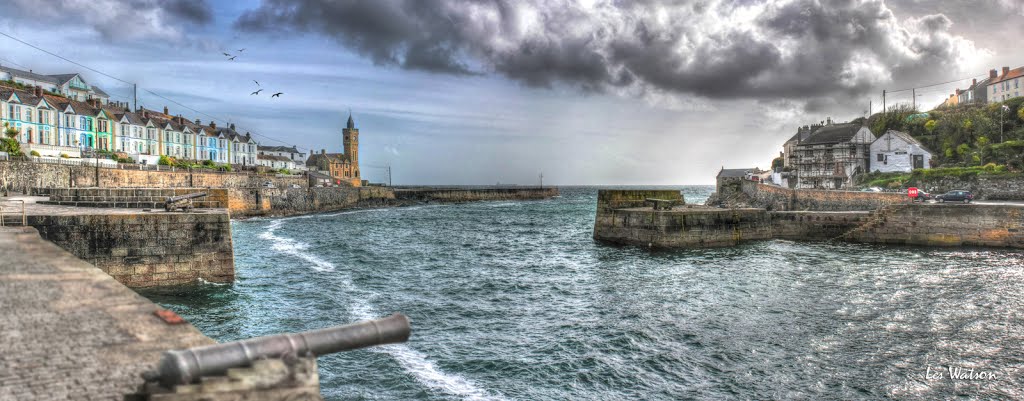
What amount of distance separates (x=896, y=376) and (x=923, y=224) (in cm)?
2624

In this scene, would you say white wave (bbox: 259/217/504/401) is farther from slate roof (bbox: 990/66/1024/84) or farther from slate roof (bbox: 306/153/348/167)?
slate roof (bbox: 306/153/348/167)

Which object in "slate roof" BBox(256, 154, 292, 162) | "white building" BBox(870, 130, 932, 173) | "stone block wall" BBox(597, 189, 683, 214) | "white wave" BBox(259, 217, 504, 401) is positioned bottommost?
"white wave" BBox(259, 217, 504, 401)

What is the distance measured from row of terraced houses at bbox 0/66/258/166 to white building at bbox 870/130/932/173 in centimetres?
8891

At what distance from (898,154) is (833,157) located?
685cm

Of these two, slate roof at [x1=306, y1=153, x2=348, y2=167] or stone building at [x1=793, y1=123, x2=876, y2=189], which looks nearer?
stone building at [x1=793, y1=123, x2=876, y2=189]

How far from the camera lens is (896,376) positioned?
11.0m

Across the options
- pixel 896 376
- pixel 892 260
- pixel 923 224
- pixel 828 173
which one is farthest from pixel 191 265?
pixel 828 173

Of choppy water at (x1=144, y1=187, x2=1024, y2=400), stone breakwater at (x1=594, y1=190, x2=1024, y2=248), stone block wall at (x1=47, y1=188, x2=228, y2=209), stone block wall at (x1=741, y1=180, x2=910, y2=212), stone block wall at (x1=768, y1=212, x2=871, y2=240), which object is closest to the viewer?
choppy water at (x1=144, y1=187, x2=1024, y2=400)

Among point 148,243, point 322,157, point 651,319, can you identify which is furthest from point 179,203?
point 322,157

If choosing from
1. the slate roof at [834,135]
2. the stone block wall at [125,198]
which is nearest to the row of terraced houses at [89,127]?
the stone block wall at [125,198]

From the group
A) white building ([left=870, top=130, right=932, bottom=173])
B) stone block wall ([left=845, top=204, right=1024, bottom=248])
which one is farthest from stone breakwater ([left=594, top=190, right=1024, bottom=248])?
white building ([left=870, top=130, right=932, bottom=173])

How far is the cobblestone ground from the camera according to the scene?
4.60 meters

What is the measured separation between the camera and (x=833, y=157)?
6919cm

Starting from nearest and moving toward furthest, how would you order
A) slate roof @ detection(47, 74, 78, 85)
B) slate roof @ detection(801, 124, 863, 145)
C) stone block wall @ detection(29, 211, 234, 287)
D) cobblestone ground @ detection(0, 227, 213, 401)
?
cobblestone ground @ detection(0, 227, 213, 401), stone block wall @ detection(29, 211, 234, 287), slate roof @ detection(801, 124, 863, 145), slate roof @ detection(47, 74, 78, 85)
